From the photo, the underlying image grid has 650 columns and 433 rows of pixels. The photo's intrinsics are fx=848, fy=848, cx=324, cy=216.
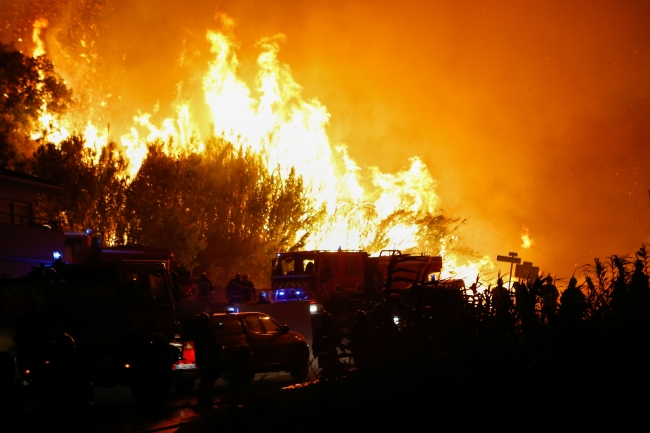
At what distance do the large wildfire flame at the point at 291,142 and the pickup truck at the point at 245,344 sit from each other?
24.1 metres

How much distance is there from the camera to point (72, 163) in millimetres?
36531

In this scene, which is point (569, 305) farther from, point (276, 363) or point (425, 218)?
point (425, 218)

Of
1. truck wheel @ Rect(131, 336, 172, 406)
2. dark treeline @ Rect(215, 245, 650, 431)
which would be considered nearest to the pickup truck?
truck wheel @ Rect(131, 336, 172, 406)

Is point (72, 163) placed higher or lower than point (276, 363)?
higher

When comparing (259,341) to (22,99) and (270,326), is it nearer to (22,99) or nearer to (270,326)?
(270,326)

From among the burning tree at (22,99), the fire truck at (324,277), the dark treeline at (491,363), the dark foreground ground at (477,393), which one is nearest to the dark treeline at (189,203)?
the burning tree at (22,99)

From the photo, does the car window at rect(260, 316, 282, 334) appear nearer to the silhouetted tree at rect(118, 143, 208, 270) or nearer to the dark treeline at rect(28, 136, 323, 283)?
the silhouetted tree at rect(118, 143, 208, 270)

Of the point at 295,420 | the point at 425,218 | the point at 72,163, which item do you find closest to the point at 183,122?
the point at 72,163

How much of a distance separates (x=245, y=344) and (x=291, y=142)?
1233 inches

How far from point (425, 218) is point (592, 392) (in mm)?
38979

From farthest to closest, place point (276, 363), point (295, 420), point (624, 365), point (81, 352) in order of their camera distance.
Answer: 1. point (276, 363)
2. point (81, 352)
3. point (295, 420)
4. point (624, 365)

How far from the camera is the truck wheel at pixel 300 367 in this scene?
52.6 ft

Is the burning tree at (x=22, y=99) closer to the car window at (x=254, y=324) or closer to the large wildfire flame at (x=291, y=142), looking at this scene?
the large wildfire flame at (x=291, y=142)

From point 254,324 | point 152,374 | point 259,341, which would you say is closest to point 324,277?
point 254,324
